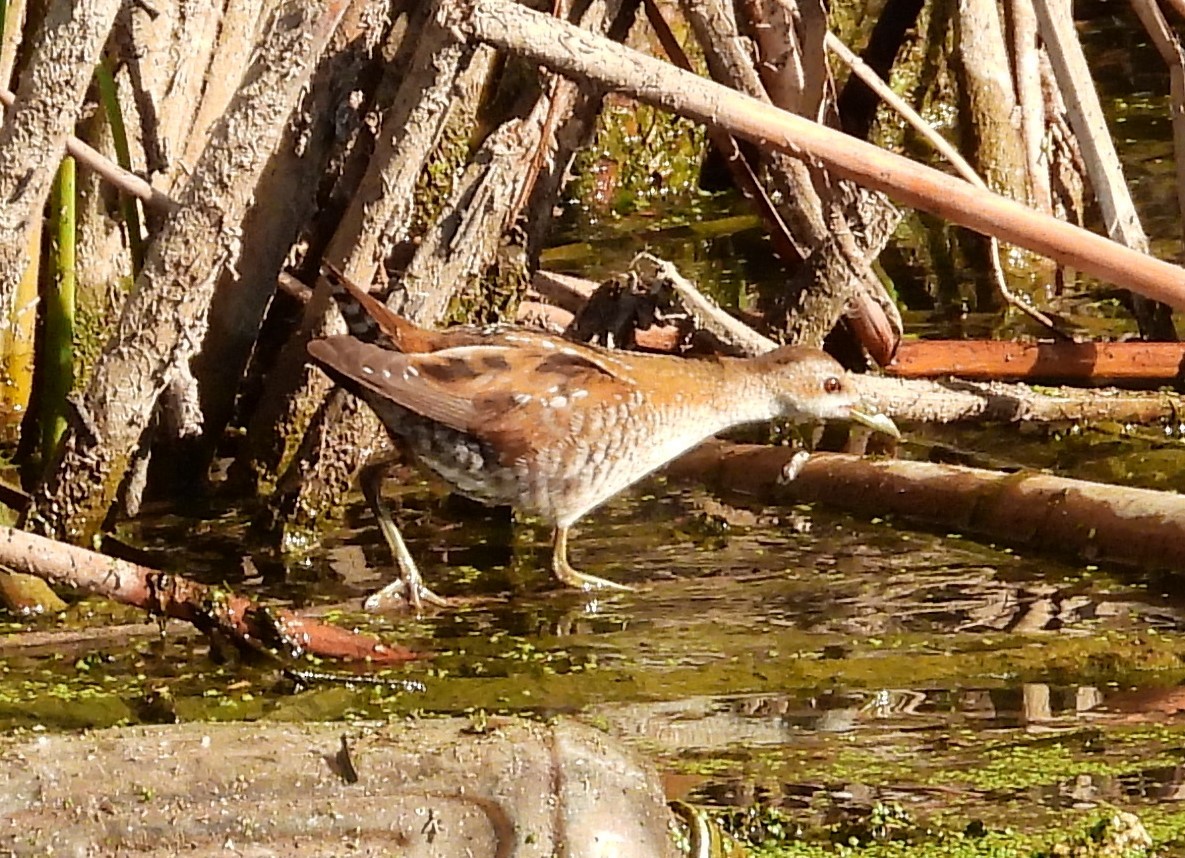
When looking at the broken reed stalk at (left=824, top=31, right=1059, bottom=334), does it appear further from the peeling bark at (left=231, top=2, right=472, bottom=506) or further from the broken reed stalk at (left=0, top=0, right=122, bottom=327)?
the broken reed stalk at (left=0, top=0, right=122, bottom=327)

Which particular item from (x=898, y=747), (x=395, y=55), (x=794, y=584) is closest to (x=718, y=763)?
(x=898, y=747)

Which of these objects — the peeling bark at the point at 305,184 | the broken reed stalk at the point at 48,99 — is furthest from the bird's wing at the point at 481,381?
the broken reed stalk at the point at 48,99

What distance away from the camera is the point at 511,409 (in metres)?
4.36

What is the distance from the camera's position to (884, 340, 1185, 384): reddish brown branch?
5359 mm

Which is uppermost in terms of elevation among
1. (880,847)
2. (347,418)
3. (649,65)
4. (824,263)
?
(649,65)

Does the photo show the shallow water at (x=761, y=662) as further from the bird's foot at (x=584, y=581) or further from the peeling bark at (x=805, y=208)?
the peeling bark at (x=805, y=208)

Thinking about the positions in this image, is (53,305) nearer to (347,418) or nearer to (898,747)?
(347,418)

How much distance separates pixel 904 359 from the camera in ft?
17.8

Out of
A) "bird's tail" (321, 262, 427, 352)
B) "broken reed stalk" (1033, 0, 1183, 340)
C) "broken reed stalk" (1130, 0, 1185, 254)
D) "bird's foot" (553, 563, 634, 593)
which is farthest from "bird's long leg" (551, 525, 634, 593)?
"broken reed stalk" (1130, 0, 1185, 254)

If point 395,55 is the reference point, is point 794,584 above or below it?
below

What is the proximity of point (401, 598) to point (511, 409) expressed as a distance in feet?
1.50

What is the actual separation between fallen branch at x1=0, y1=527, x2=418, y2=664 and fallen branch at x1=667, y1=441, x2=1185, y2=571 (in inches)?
57.4

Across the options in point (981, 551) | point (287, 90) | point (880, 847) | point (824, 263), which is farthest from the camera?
point (824, 263)

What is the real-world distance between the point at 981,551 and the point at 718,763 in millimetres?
1360
